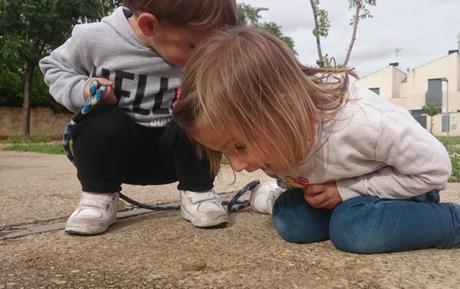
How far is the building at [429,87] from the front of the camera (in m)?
26.2

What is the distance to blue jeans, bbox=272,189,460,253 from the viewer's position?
34.8 inches

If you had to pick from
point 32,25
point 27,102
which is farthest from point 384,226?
point 32,25

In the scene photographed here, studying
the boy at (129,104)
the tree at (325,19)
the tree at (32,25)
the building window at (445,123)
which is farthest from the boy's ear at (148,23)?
the building window at (445,123)

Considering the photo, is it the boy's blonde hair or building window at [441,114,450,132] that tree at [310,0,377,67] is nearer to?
the boy's blonde hair

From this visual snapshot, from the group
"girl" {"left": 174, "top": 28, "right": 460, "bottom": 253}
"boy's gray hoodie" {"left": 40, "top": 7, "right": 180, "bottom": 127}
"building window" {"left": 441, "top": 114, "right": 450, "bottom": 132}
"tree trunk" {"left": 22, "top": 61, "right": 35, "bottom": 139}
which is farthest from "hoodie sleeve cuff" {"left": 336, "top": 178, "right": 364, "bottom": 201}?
"building window" {"left": 441, "top": 114, "right": 450, "bottom": 132}

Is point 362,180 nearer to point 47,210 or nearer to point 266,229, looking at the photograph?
point 266,229

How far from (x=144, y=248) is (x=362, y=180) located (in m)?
0.44

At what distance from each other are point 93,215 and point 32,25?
30.5ft

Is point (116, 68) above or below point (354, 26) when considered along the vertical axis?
below

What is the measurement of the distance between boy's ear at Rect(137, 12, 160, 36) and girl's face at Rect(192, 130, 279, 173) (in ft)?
1.12

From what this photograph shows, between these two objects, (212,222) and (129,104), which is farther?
(129,104)

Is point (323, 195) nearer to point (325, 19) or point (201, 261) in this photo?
point (201, 261)

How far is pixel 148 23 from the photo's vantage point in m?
1.10

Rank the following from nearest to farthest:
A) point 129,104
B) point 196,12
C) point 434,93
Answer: point 196,12 → point 129,104 → point 434,93
